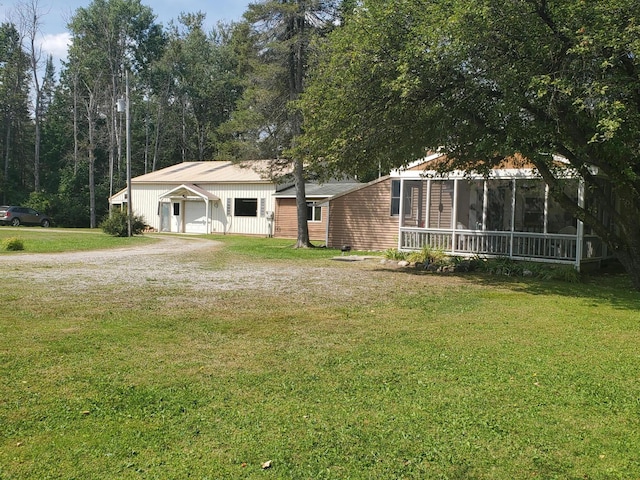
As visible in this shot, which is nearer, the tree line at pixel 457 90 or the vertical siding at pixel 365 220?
the tree line at pixel 457 90

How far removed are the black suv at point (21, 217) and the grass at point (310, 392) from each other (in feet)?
101

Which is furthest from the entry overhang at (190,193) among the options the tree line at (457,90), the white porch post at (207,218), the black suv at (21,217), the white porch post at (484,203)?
the white porch post at (484,203)

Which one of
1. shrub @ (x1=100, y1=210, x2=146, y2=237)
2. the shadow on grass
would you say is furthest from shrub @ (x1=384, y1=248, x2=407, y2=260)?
shrub @ (x1=100, y1=210, x2=146, y2=237)

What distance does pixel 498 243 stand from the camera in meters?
15.9

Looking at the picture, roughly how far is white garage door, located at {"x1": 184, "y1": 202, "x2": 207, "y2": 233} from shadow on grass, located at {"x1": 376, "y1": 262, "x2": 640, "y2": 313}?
66.2 feet

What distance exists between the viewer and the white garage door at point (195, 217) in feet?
108

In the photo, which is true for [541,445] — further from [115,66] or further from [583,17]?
[115,66]

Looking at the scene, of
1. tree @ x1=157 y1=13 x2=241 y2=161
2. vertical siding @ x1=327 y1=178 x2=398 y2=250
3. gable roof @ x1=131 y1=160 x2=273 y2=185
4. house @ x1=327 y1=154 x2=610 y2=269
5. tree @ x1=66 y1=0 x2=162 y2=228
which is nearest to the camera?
house @ x1=327 y1=154 x2=610 y2=269

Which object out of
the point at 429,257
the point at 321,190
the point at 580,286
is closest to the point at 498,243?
the point at 429,257

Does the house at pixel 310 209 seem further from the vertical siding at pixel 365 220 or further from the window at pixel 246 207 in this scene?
the vertical siding at pixel 365 220

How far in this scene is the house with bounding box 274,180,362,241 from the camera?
89.2 feet

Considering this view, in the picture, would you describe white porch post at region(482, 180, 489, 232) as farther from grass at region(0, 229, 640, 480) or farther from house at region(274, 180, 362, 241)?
house at region(274, 180, 362, 241)

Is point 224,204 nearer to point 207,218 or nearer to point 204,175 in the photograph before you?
point 207,218

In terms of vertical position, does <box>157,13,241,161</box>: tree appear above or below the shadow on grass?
above
